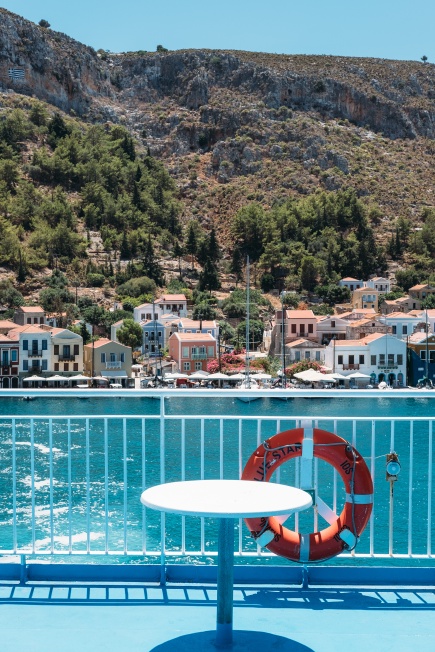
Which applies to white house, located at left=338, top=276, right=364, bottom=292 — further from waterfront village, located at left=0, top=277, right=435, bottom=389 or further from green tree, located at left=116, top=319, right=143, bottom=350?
green tree, located at left=116, top=319, right=143, bottom=350

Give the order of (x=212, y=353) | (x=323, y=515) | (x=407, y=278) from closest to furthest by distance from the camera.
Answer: (x=323, y=515)
(x=212, y=353)
(x=407, y=278)

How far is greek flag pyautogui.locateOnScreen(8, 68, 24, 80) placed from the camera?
3010 inches

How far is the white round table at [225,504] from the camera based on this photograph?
233cm

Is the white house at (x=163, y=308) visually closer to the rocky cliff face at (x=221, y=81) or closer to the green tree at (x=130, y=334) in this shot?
the green tree at (x=130, y=334)

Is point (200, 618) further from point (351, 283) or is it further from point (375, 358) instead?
point (351, 283)

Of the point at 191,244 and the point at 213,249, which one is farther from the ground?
the point at 191,244

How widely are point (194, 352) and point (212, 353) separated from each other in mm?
867

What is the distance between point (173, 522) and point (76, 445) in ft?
26.3

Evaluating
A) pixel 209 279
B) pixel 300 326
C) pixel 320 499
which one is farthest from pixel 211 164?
pixel 320 499

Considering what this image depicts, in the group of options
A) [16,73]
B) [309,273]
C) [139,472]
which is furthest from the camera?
[16,73]

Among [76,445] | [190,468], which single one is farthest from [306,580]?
[76,445]

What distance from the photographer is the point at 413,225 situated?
64.6 metres

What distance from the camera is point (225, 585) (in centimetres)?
256

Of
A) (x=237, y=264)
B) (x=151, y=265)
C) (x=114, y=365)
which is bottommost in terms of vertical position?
(x=114, y=365)
